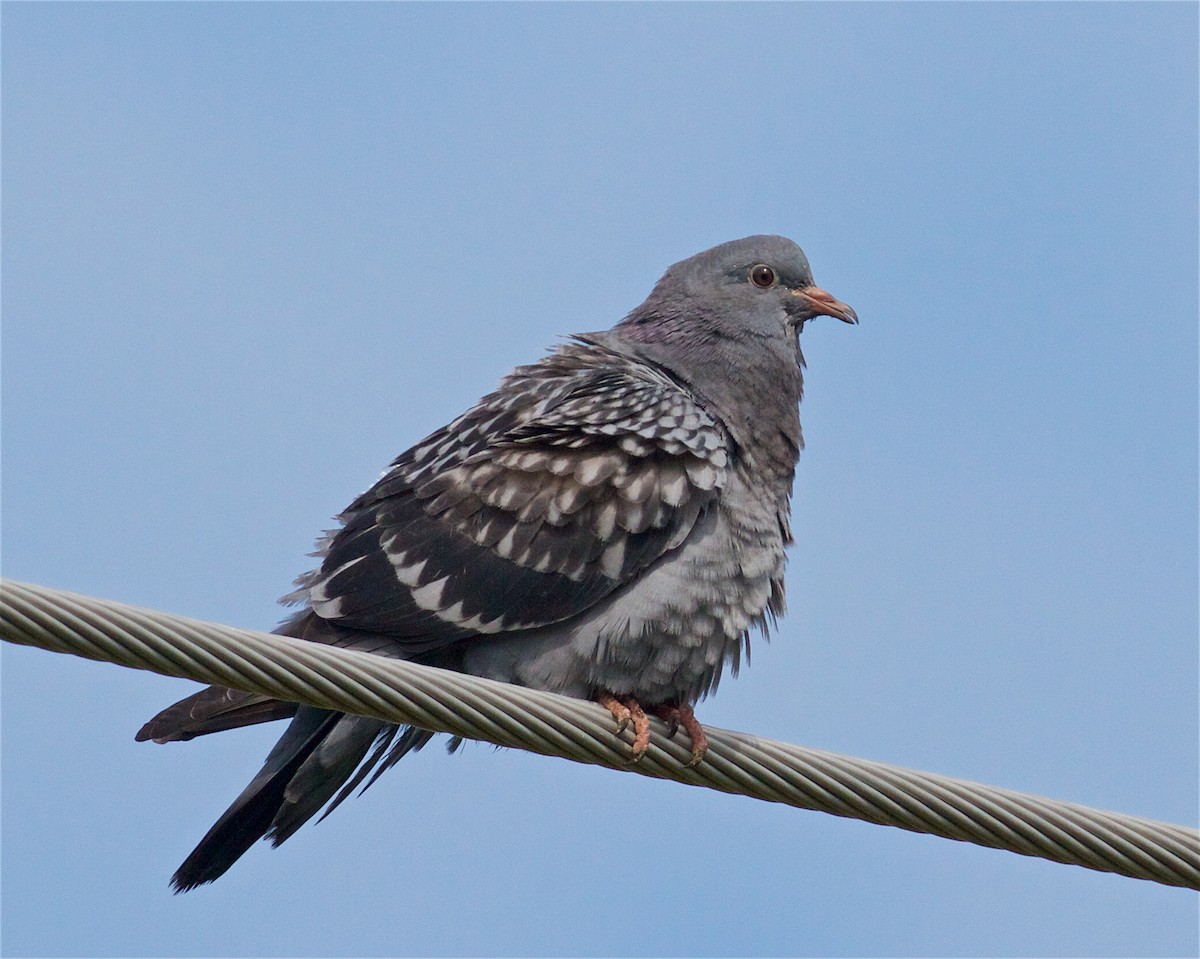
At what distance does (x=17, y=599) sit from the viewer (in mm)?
3879

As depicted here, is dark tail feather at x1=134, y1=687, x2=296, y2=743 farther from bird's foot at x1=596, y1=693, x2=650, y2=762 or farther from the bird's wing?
bird's foot at x1=596, y1=693, x2=650, y2=762

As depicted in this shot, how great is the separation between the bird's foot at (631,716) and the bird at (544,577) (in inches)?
0.5

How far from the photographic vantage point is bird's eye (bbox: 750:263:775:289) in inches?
305

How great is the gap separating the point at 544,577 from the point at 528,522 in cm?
24

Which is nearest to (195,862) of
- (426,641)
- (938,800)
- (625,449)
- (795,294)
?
(426,641)

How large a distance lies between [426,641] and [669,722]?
3.33 feet

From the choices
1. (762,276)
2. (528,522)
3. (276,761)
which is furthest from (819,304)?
(276,761)

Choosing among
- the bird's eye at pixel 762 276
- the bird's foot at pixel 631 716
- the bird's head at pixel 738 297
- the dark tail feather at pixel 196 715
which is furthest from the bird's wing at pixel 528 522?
the bird's eye at pixel 762 276

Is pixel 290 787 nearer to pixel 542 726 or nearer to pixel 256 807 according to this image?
pixel 256 807

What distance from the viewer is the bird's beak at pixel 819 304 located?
782 cm

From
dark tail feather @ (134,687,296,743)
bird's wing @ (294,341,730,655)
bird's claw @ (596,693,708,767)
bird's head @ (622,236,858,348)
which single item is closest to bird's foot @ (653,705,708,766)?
bird's claw @ (596,693,708,767)

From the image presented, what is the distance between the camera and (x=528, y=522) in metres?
6.22

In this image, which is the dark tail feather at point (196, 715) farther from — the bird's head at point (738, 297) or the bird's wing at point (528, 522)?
the bird's head at point (738, 297)

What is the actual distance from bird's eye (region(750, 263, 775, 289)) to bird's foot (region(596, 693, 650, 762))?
2.55 meters
